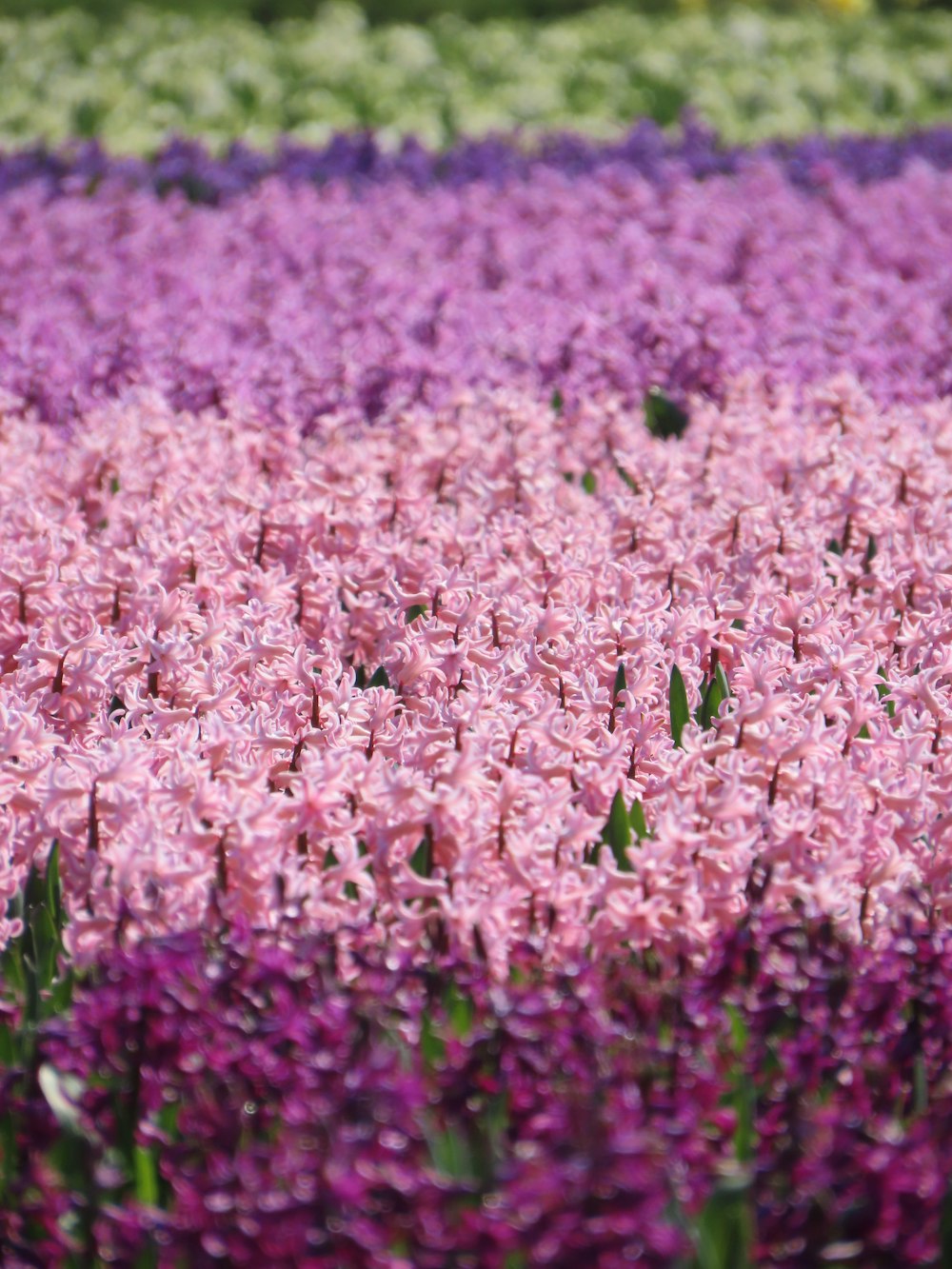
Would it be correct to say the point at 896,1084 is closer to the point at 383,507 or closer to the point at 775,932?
the point at 775,932

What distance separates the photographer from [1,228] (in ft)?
25.2

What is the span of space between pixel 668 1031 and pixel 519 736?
2.94 feet

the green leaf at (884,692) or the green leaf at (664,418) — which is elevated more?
the green leaf at (884,692)

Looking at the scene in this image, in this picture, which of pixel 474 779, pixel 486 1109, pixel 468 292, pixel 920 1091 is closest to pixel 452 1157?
pixel 486 1109

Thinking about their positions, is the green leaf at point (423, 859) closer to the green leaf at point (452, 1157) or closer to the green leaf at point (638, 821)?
the green leaf at point (638, 821)

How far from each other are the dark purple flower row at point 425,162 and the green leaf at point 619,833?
252 inches

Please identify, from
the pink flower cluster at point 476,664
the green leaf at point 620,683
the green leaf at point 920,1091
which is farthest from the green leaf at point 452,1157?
the green leaf at point 620,683

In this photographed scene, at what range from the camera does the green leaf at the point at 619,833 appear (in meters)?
2.85

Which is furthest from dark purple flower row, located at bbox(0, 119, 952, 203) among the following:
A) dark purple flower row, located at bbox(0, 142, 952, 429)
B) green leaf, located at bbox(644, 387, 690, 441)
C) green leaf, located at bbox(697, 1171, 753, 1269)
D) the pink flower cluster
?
green leaf, located at bbox(697, 1171, 753, 1269)

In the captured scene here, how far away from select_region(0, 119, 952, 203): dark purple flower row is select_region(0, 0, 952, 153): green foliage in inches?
38.0

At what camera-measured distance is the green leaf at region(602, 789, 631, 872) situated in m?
2.85

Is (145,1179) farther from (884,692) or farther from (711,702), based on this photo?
(884,692)

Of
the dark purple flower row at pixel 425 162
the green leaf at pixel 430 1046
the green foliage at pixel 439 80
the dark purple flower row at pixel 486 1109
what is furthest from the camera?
the green foliage at pixel 439 80

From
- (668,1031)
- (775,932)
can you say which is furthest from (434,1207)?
(775,932)
